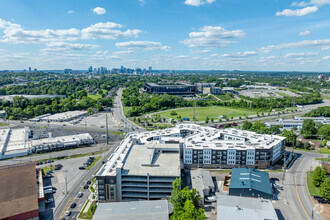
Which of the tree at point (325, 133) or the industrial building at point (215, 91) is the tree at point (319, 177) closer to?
the tree at point (325, 133)

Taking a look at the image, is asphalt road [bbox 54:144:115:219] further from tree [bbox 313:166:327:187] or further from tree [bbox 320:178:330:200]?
tree [bbox 313:166:327:187]

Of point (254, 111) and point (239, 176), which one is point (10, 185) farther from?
point (254, 111)

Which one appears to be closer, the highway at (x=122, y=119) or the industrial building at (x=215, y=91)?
the highway at (x=122, y=119)

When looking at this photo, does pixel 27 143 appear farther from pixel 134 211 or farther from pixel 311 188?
pixel 311 188

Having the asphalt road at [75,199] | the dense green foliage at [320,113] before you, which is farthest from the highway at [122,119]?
the dense green foliage at [320,113]

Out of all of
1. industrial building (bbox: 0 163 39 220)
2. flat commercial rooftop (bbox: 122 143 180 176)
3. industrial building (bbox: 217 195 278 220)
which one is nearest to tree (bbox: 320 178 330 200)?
industrial building (bbox: 217 195 278 220)

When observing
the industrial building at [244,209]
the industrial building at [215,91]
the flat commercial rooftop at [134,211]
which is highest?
the industrial building at [215,91]
